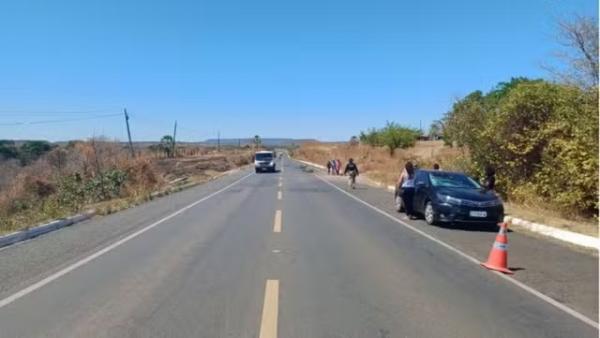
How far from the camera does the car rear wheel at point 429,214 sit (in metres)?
15.0

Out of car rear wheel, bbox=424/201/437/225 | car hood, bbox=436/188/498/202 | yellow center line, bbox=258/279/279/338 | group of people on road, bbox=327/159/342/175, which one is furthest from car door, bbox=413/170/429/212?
group of people on road, bbox=327/159/342/175

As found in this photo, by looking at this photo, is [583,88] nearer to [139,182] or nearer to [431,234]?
[431,234]

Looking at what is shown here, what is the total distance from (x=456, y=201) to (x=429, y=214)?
999mm

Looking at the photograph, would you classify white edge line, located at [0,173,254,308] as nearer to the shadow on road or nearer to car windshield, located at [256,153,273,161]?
the shadow on road

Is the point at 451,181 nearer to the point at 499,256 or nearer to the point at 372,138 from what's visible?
the point at 499,256

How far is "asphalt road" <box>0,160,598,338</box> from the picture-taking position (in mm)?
5703

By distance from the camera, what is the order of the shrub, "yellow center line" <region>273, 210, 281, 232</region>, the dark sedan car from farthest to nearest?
the shrub, the dark sedan car, "yellow center line" <region>273, 210, 281, 232</region>

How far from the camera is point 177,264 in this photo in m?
9.11

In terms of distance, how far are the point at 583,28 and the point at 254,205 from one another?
1196 cm

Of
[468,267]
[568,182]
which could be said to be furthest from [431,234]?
[568,182]

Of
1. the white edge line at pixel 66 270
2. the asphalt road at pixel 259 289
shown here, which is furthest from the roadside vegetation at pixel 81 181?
the asphalt road at pixel 259 289

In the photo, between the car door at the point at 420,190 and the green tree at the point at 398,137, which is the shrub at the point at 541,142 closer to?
the car door at the point at 420,190

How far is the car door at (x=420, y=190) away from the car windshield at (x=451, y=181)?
0.73 feet

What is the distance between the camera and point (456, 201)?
571 inches
